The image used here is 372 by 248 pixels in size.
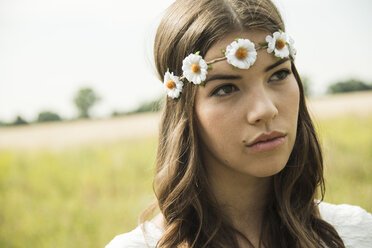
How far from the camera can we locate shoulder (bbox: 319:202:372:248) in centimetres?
244

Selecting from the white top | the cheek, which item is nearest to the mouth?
the cheek

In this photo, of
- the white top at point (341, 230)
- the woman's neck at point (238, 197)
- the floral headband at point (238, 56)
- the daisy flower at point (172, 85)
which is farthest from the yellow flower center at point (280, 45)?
the white top at point (341, 230)

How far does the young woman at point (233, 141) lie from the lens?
79.1 inches

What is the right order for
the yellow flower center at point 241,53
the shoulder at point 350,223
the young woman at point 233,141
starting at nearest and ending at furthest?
the yellow flower center at point 241,53 → the young woman at point 233,141 → the shoulder at point 350,223

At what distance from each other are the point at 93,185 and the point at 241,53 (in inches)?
243

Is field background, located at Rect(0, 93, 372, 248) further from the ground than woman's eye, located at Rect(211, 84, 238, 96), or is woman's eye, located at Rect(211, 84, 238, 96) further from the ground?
woman's eye, located at Rect(211, 84, 238, 96)

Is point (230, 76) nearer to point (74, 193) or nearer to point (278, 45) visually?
point (278, 45)

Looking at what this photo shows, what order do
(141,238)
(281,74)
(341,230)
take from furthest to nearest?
(341,230)
(141,238)
(281,74)

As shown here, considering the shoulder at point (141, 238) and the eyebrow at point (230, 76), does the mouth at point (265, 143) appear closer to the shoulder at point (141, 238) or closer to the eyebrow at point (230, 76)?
the eyebrow at point (230, 76)

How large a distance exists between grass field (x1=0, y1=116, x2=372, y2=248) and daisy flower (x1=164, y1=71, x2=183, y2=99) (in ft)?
8.35

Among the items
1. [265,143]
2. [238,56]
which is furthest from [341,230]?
[238,56]

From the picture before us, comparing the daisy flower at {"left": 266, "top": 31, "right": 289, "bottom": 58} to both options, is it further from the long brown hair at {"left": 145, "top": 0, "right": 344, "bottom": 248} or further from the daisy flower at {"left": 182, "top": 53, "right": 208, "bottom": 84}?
the daisy flower at {"left": 182, "top": 53, "right": 208, "bottom": 84}

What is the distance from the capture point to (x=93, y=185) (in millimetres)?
7379

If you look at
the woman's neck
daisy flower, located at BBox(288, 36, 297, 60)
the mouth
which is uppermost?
daisy flower, located at BBox(288, 36, 297, 60)
